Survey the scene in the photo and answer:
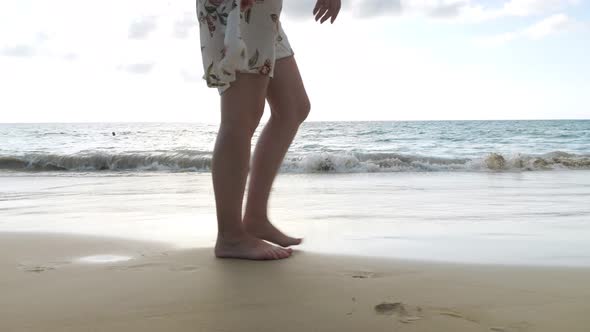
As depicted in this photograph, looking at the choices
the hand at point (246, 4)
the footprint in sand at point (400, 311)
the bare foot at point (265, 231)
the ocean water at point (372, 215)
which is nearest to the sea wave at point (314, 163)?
the ocean water at point (372, 215)

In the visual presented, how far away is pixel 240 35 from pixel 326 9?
448mm

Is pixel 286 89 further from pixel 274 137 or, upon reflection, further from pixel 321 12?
pixel 321 12

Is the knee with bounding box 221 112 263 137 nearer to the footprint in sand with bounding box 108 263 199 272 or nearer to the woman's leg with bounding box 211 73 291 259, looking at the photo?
the woman's leg with bounding box 211 73 291 259

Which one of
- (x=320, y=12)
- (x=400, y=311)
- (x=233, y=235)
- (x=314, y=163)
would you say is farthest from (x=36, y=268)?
(x=314, y=163)

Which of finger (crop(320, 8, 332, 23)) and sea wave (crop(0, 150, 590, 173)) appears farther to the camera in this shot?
sea wave (crop(0, 150, 590, 173))

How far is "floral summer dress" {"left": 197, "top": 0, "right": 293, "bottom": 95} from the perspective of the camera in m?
1.91

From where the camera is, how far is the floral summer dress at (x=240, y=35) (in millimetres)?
1907

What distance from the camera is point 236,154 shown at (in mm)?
1992

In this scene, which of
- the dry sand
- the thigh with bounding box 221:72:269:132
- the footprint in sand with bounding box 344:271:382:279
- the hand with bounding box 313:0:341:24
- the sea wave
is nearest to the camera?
the dry sand

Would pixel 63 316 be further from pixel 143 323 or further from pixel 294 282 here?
pixel 294 282

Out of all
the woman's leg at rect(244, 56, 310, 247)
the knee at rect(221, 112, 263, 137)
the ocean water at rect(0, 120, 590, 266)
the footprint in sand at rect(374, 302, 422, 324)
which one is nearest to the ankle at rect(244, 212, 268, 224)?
the woman's leg at rect(244, 56, 310, 247)

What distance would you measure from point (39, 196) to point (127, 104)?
48.1 m

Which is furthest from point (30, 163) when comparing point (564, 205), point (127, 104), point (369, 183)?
point (127, 104)

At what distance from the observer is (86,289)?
1586mm
